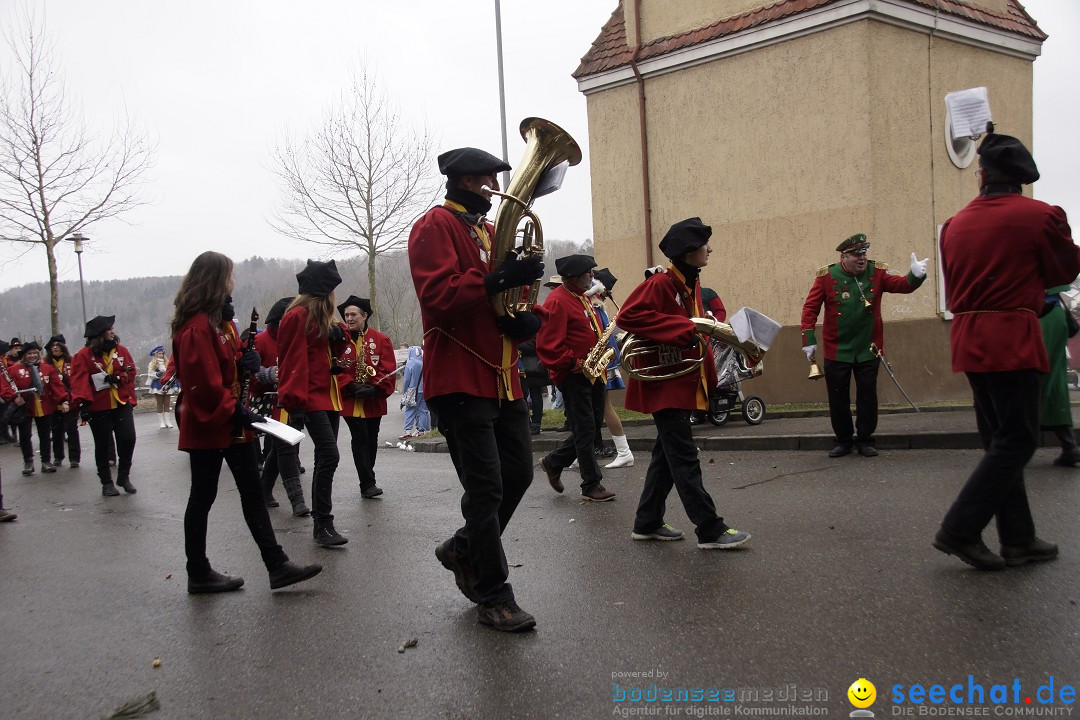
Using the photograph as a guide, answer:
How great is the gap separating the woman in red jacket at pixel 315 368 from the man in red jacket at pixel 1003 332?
411cm

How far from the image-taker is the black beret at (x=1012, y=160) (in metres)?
4.68

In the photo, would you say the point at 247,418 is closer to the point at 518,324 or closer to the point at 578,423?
the point at 518,324

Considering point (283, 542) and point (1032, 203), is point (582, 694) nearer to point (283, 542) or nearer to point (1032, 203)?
point (1032, 203)

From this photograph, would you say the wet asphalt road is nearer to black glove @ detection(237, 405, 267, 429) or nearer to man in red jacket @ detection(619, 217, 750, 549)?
man in red jacket @ detection(619, 217, 750, 549)

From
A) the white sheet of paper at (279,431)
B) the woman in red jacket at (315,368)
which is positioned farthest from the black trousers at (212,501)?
the woman in red jacket at (315,368)

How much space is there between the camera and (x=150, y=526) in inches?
309

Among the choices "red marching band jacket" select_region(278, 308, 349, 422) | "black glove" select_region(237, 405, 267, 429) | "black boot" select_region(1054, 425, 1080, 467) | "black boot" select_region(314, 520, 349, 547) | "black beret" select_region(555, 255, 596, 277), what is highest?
"black beret" select_region(555, 255, 596, 277)

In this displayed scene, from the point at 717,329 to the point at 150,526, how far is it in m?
5.21

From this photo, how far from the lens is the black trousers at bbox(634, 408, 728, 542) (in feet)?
17.6

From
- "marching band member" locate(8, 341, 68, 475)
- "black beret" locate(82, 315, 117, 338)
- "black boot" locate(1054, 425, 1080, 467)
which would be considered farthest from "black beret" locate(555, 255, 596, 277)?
"marching band member" locate(8, 341, 68, 475)

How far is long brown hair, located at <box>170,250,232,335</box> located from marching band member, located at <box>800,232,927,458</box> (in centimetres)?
567

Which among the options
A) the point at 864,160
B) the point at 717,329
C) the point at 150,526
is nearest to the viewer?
the point at 717,329

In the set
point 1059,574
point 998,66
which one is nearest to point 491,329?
point 1059,574

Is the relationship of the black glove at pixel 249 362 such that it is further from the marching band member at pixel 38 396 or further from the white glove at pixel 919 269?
the marching band member at pixel 38 396
